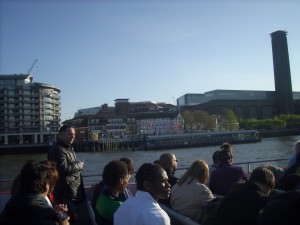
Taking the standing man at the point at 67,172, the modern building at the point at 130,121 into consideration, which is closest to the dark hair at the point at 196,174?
the standing man at the point at 67,172

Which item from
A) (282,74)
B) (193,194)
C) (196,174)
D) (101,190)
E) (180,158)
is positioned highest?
(282,74)

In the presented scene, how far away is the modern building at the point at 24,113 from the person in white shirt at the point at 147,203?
81.4 m

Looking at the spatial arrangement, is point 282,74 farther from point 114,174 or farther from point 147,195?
point 147,195

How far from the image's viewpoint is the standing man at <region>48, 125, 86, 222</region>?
4.61m

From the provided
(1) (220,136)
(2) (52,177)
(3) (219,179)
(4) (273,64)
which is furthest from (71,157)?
(4) (273,64)

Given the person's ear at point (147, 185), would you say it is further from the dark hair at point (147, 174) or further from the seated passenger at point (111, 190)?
the seated passenger at point (111, 190)

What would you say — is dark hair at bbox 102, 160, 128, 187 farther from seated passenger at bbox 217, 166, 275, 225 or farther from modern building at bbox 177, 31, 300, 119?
modern building at bbox 177, 31, 300, 119

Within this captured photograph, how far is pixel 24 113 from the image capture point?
84000mm

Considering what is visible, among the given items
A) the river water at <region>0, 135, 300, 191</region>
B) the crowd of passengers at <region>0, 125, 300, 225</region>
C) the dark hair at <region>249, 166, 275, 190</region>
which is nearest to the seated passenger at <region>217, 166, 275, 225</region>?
the crowd of passengers at <region>0, 125, 300, 225</region>

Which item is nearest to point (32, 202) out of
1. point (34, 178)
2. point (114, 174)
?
point (34, 178)

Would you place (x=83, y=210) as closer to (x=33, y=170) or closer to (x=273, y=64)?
(x=33, y=170)

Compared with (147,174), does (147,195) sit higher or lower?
lower

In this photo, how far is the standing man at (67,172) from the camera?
461 cm

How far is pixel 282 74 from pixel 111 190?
422ft
